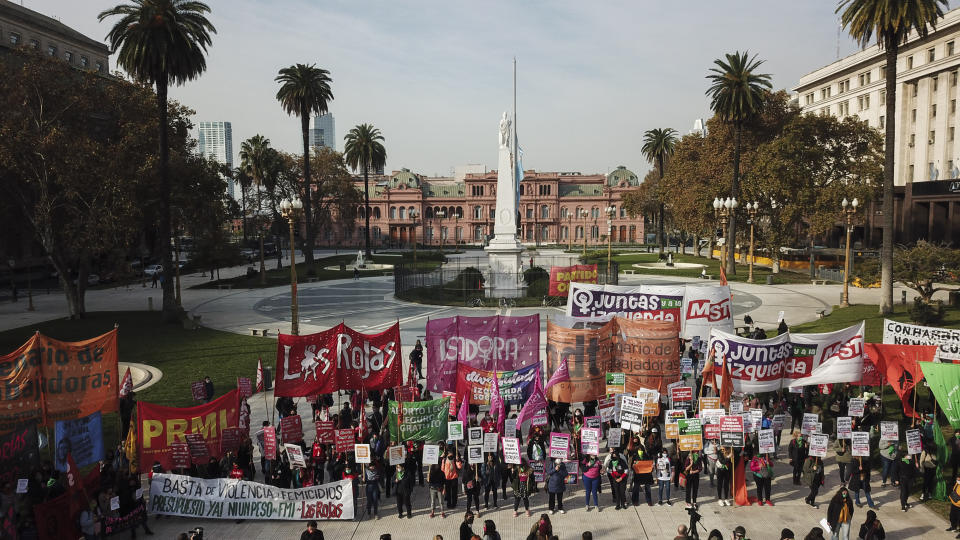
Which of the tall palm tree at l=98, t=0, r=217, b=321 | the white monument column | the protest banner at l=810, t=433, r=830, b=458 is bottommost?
the protest banner at l=810, t=433, r=830, b=458

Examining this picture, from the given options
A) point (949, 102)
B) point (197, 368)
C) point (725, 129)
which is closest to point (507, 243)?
point (197, 368)

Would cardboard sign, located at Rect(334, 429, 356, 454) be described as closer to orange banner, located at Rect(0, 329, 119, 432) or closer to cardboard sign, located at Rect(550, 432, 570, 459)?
cardboard sign, located at Rect(550, 432, 570, 459)

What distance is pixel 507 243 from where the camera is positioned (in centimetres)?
4228

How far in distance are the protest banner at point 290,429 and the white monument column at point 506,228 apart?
2773 centimetres

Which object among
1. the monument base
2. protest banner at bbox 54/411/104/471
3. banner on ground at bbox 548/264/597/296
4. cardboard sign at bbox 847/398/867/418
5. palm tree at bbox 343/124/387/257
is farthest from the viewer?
palm tree at bbox 343/124/387/257

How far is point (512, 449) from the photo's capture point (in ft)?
41.3

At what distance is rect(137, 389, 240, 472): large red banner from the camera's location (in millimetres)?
12398

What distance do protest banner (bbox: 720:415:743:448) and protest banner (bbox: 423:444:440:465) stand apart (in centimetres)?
590

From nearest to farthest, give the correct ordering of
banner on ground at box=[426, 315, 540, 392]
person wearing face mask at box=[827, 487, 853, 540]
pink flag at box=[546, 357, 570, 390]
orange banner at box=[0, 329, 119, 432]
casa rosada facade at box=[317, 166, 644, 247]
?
1. person wearing face mask at box=[827, 487, 853, 540]
2. orange banner at box=[0, 329, 119, 432]
3. pink flag at box=[546, 357, 570, 390]
4. banner on ground at box=[426, 315, 540, 392]
5. casa rosada facade at box=[317, 166, 644, 247]

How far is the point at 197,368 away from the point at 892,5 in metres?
34.4

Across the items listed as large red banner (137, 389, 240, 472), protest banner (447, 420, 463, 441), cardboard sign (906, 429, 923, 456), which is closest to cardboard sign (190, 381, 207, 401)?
large red banner (137, 389, 240, 472)

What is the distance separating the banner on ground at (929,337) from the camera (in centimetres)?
1452

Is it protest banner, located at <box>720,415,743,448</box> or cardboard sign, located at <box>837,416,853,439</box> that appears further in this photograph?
cardboard sign, located at <box>837,416,853,439</box>

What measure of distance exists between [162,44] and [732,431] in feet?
100
